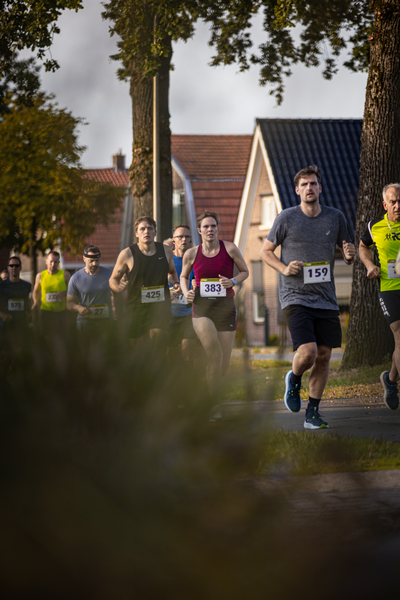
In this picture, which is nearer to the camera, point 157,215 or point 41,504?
point 41,504

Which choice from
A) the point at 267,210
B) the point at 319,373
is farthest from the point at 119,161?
the point at 319,373

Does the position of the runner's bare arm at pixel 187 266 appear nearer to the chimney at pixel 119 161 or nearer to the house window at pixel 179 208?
the house window at pixel 179 208

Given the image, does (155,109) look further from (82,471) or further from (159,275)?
(82,471)

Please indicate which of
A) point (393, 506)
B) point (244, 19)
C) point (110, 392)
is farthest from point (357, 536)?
point (244, 19)

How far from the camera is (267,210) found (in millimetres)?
28391

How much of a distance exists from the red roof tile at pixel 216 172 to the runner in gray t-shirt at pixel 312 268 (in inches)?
955

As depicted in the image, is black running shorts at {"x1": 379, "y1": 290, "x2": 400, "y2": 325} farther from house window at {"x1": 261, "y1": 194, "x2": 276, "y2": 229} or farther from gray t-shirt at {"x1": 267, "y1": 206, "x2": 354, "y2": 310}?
house window at {"x1": 261, "y1": 194, "x2": 276, "y2": 229}

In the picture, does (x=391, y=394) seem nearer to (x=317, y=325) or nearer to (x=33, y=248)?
(x=317, y=325)

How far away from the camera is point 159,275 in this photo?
291 inches

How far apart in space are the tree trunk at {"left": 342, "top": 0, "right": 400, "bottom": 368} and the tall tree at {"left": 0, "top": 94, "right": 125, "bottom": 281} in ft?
68.5

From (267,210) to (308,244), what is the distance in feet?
74.5

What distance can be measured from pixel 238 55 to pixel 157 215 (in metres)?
3.74

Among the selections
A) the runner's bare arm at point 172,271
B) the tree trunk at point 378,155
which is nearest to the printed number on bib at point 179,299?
the runner's bare arm at point 172,271

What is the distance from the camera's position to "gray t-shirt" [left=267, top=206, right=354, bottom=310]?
231 inches
